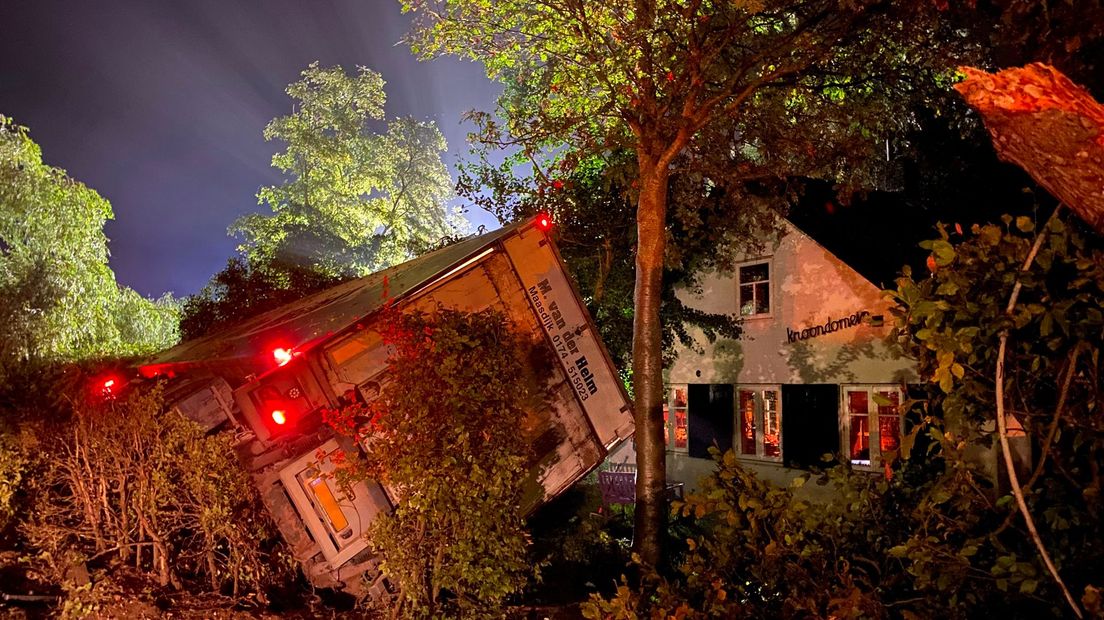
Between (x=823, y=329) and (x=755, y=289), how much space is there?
A: 6.39 ft

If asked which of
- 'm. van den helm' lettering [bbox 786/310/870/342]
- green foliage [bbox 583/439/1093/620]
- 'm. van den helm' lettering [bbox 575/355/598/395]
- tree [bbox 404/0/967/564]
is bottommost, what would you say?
'm. van den helm' lettering [bbox 786/310/870/342]

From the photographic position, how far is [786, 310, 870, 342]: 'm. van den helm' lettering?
1348 centimetres

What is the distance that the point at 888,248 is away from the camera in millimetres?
14469

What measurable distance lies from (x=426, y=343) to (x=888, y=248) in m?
12.1

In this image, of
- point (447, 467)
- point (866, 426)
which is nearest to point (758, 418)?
point (866, 426)

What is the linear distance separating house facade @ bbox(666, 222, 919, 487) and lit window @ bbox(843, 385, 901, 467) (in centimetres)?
2

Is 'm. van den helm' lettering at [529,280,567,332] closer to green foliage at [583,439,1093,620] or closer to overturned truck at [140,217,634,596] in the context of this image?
overturned truck at [140,217,634,596]

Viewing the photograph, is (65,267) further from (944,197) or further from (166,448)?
(944,197)

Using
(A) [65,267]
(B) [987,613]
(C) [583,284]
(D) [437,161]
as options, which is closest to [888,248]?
(C) [583,284]

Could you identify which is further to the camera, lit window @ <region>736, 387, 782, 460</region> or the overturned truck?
lit window @ <region>736, 387, 782, 460</region>

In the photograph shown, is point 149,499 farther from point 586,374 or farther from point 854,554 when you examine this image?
point 854,554

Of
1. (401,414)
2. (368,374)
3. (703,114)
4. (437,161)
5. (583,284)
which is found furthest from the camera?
(437,161)

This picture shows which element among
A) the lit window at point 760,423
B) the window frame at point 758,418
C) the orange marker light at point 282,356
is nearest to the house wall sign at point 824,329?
→ the window frame at point 758,418

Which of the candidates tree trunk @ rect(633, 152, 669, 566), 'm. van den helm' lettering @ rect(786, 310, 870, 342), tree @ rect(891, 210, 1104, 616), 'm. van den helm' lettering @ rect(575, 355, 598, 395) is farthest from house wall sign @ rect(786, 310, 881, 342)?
tree @ rect(891, 210, 1104, 616)
